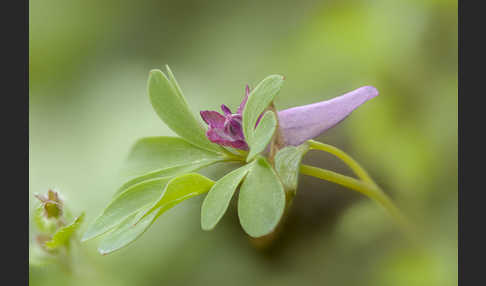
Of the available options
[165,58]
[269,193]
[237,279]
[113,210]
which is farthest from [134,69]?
[269,193]

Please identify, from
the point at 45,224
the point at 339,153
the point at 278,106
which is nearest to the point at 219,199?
the point at 339,153

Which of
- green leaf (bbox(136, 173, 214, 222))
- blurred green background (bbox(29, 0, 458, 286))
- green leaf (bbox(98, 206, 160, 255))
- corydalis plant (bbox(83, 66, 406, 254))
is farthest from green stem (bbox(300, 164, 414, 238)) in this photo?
green leaf (bbox(98, 206, 160, 255))

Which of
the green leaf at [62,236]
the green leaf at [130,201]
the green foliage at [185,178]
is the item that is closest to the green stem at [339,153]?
the green foliage at [185,178]

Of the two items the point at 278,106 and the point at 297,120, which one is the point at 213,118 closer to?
the point at 297,120

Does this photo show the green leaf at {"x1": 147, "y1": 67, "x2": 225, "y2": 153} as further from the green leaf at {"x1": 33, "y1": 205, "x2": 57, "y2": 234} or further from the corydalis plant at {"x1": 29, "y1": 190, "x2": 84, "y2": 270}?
the green leaf at {"x1": 33, "y1": 205, "x2": 57, "y2": 234}

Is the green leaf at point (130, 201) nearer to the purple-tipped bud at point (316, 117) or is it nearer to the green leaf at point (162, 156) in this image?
the green leaf at point (162, 156)

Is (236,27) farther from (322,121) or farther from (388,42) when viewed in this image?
(322,121)
